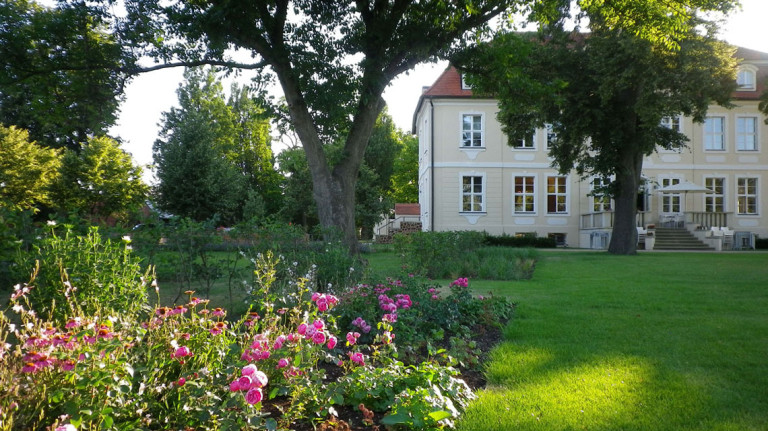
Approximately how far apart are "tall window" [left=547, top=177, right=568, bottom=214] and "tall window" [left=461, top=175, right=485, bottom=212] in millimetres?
3330

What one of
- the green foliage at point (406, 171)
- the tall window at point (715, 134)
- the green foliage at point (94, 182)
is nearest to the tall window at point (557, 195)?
the tall window at point (715, 134)

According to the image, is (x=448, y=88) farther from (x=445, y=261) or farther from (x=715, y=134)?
(x=445, y=261)

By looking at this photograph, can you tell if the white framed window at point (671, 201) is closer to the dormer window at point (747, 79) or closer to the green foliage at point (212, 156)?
the dormer window at point (747, 79)

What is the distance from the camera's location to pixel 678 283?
952cm

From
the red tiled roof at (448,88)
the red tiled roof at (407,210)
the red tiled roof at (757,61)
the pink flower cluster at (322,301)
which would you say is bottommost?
the pink flower cluster at (322,301)

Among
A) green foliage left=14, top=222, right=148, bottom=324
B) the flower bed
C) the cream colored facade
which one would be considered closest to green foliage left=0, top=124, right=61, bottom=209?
the cream colored facade

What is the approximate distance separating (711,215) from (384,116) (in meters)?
30.1

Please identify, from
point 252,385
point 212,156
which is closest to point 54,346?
point 252,385

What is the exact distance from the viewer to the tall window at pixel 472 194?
85.4ft

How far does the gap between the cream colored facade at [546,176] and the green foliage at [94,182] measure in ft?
46.8

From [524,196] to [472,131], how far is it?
160 inches

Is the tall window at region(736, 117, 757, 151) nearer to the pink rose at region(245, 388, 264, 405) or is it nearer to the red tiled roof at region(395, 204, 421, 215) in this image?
the red tiled roof at region(395, 204, 421, 215)

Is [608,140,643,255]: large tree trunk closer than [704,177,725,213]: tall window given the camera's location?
Yes

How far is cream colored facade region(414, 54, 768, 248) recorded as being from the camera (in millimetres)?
25797
